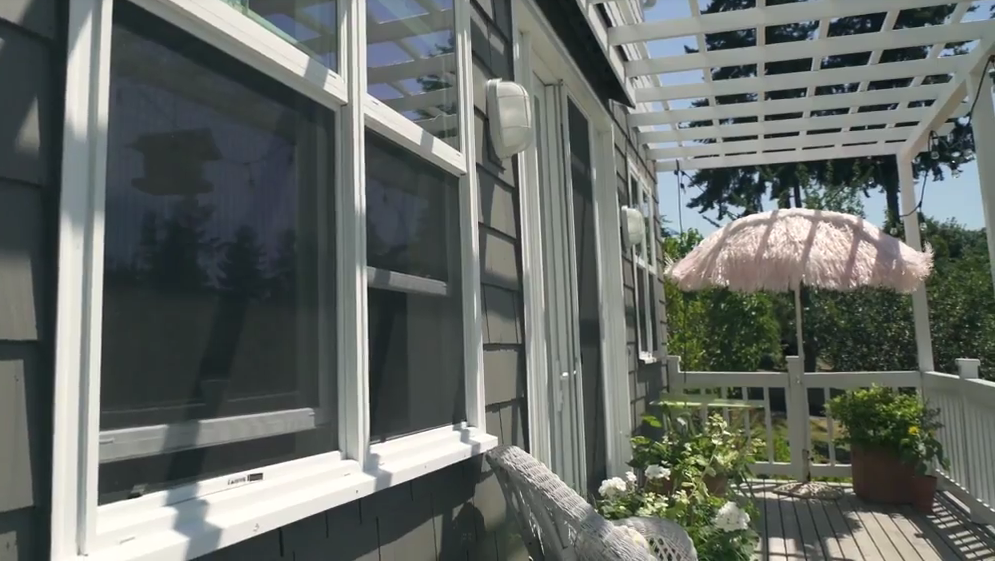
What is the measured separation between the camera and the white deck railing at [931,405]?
407 cm

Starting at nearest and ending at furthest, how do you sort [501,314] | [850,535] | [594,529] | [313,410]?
1. [313,410]
2. [594,529]
3. [501,314]
4. [850,535]

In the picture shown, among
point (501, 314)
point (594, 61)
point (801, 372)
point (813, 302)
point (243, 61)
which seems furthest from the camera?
point (813, 302)

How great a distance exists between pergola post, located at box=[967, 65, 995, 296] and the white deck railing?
0.98 meters

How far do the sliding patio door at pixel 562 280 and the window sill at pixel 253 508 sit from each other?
151 centimetres

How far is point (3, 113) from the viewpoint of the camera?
793mm

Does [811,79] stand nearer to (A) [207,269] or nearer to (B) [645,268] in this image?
(B) [645,268]

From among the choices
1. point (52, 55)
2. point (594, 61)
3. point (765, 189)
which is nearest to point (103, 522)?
point (52, 55)

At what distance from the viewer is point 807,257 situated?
15.9 feet

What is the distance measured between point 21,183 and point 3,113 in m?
0.08

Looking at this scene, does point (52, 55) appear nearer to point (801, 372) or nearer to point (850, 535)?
point (850, 535)

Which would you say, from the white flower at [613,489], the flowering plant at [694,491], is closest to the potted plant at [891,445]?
the flowering plant at [694,491]

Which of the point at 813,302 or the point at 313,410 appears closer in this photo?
the point at 313,410

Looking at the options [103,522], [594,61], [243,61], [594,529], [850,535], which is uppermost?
[594,61]

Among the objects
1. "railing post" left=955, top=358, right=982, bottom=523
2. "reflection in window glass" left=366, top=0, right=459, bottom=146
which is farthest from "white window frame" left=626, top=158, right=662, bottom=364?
"reflection in window glass" left=366, top=0, right=459, bottom=146
